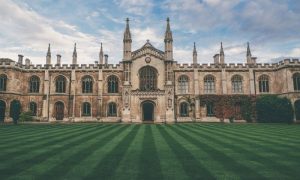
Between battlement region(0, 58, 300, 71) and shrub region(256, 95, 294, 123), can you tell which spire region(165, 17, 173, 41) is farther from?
shrub region(256, 95, 294, 123)

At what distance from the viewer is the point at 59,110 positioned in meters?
38.1

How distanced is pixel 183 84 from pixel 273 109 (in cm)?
1334

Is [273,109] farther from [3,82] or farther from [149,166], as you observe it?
[3,82]

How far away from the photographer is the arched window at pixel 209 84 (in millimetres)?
37656

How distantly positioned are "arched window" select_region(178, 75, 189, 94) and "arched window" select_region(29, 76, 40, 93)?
23066mm

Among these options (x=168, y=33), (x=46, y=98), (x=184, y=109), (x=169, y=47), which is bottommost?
(x=184, y=109)

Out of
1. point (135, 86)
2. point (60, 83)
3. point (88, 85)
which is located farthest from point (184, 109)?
point (60, 83)

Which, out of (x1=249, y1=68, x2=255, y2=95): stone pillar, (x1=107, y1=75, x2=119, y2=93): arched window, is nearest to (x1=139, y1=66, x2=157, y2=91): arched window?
(x1=107, y1=75, x2=119, y2=93): arched window

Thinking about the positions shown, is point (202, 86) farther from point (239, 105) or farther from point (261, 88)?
point (261, 88)

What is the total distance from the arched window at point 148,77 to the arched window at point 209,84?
8273 mm

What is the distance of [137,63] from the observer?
36.5 meters

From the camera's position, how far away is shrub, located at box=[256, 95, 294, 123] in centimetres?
3241

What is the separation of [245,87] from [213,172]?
1309 inches

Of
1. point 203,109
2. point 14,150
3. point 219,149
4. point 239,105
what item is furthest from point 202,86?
point 14,150
